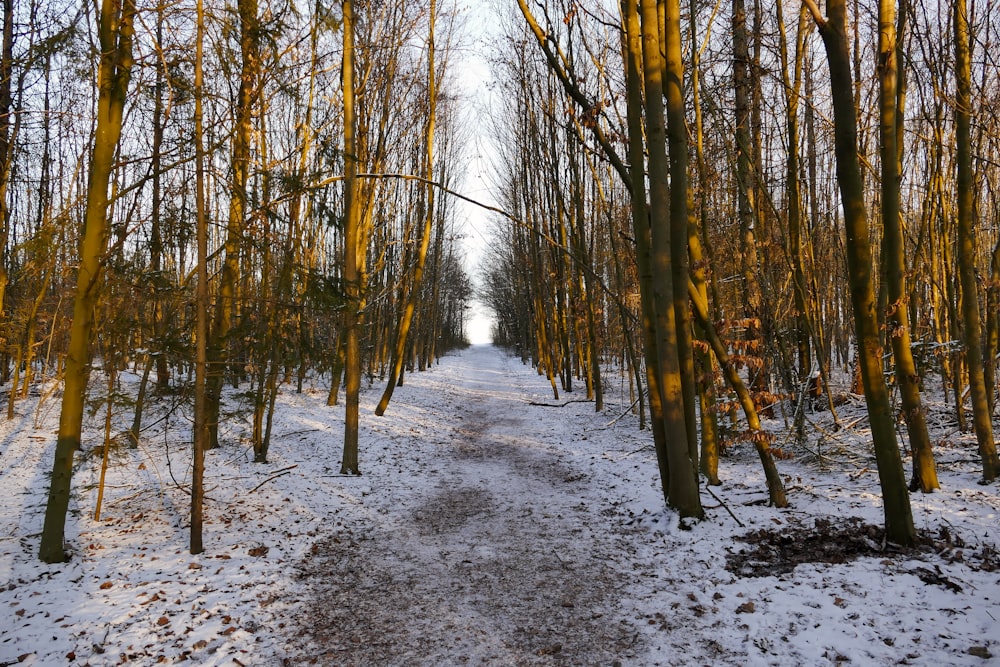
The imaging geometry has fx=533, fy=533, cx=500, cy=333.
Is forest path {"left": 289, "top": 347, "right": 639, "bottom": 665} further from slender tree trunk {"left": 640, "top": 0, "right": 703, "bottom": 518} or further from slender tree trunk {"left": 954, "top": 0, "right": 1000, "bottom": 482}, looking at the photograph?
slender tree trunk {"left": 954, "top": 0, "right": 1000, "bottom": 482}

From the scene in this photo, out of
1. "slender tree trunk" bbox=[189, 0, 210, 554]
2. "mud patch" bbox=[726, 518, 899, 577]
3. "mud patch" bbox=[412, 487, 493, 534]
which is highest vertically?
"slender tree trunk" bbox=[189, 0, 210, 554]

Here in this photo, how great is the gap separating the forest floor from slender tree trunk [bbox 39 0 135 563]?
600 mm

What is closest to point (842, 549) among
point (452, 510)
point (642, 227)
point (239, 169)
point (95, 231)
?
point (642, 227)

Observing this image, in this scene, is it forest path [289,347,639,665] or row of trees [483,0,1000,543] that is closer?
forest path [289,347,639,665]

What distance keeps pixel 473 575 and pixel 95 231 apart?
4576 mm

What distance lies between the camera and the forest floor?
3316 millimetres

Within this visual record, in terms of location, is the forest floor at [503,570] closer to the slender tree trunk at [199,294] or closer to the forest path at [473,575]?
the forest path at [473,575]

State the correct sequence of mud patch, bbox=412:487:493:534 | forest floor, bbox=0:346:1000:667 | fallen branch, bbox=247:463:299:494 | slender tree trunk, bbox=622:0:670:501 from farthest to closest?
fallen branch, bbox=247:463:299:494
mud patch, bbox=412:487:493:534
slender tree trunk, bbox=622:0:670:501
forest floor, bbox=0:346:1000:667

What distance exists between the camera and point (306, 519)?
19.7 ft

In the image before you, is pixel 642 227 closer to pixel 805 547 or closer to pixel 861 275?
pixel 861 275

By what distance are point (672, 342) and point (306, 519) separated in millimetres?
4420

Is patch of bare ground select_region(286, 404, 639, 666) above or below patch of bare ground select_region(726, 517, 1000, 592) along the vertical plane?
below

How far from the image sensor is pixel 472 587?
171 inches

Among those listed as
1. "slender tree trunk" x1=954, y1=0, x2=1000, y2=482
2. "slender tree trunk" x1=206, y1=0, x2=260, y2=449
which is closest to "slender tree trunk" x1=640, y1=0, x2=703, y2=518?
"slender tree trunk" x1=954, y1=0, x2=1000, y2=482
